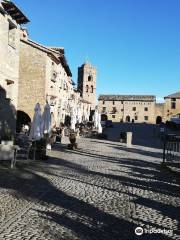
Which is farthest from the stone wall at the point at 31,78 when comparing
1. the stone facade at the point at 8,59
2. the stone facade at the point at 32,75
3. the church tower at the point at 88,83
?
the church tower at the point at 88,83

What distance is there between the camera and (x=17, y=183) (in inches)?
429

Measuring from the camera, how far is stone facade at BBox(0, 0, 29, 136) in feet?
61.3

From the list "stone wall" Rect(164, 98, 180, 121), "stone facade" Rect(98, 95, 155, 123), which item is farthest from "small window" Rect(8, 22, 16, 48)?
"stone facade" Rect(98, 95, 155, 123)

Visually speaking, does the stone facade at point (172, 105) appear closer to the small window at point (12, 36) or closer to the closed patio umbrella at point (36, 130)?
the small window at point (12, 36)

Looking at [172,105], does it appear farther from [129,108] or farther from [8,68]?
[8,68]

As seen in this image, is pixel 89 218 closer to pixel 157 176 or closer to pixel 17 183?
pixel 17 183

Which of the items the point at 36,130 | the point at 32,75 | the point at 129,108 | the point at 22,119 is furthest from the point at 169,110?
the point at 36,130

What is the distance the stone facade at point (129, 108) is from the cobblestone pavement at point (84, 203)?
8830 centimetres

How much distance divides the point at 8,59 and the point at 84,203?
12099 millimetres

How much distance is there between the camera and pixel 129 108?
10425cm

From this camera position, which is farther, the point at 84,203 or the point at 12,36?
the point at 12,36

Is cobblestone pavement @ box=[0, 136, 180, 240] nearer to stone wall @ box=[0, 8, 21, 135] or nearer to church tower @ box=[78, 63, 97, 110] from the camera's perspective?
stone wall @ box=[0, 8, 21, 135]

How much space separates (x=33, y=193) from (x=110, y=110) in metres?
96.0

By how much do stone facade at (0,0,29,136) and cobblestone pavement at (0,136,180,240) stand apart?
5.80 m
